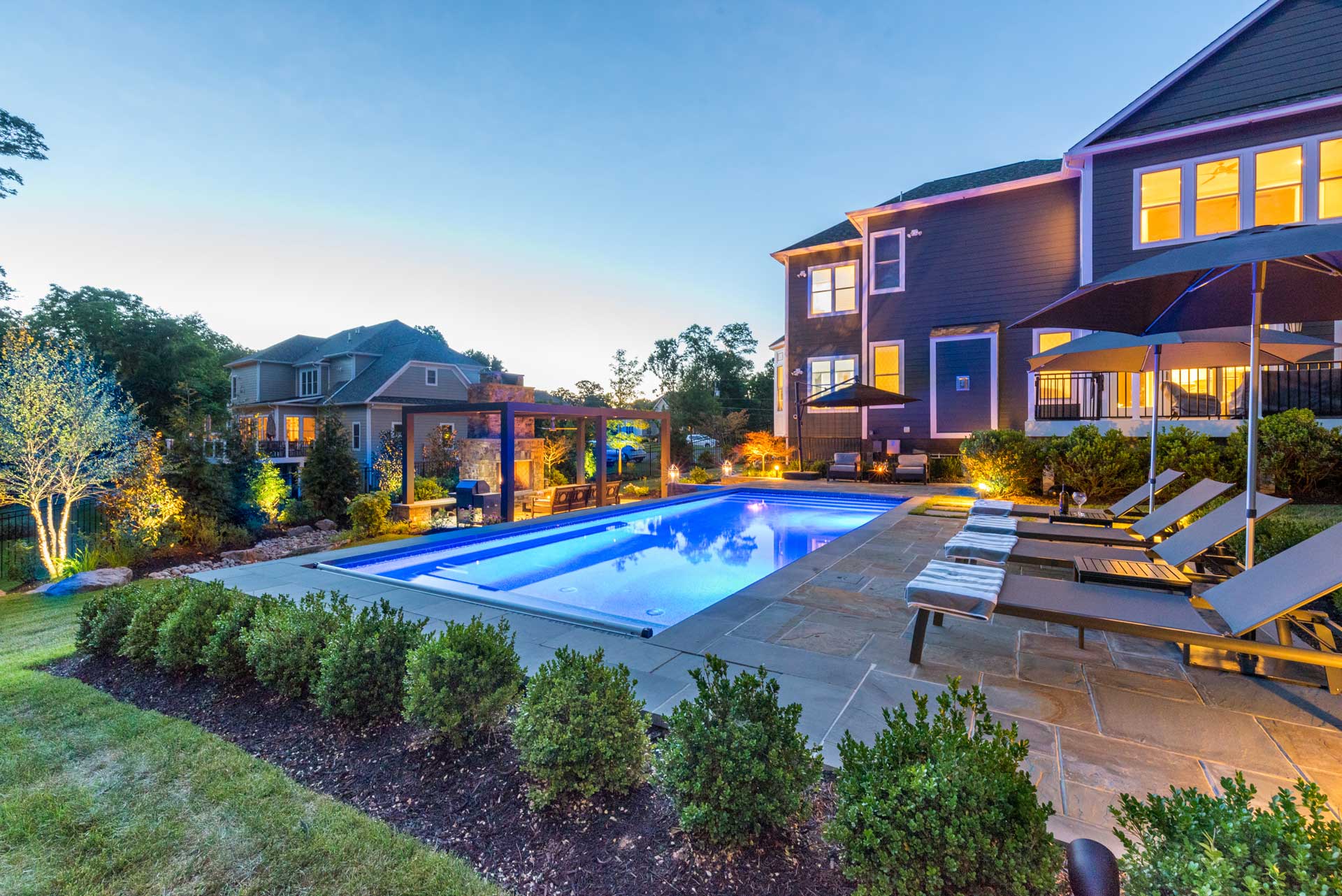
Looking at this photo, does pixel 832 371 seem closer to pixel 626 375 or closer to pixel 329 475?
pixel 329 475

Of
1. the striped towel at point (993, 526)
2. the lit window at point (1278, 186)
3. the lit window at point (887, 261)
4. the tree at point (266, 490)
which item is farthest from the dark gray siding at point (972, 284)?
the tree at point (266, 490)

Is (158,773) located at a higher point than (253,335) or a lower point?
lower

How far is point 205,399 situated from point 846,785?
33079 mm

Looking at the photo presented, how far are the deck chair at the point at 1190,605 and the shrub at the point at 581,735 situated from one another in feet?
6.16

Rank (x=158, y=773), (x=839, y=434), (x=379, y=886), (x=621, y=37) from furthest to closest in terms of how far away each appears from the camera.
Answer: (x=839, y=434), (x=621, y=37), (x=158, y=773), (x=379, y=886)

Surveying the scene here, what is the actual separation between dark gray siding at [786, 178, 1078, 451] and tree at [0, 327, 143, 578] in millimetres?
15490

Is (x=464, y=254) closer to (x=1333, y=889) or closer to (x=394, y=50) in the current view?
(x=394, y=50)

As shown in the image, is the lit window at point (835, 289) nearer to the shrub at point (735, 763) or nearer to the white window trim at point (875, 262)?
the white window trim at point (875, 262)

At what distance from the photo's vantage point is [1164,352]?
638 cm

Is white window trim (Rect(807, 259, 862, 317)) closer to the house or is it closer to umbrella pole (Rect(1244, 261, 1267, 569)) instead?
the house

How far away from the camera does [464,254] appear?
66.3ft

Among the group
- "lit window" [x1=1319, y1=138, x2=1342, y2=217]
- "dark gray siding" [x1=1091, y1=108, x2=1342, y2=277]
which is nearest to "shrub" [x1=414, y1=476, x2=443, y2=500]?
"dark gray siding" [x1=1091, y1=108, x2=1342, y2=277]

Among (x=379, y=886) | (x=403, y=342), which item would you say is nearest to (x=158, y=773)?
(x=379, y=886)

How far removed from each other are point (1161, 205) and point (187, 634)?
17.0m
